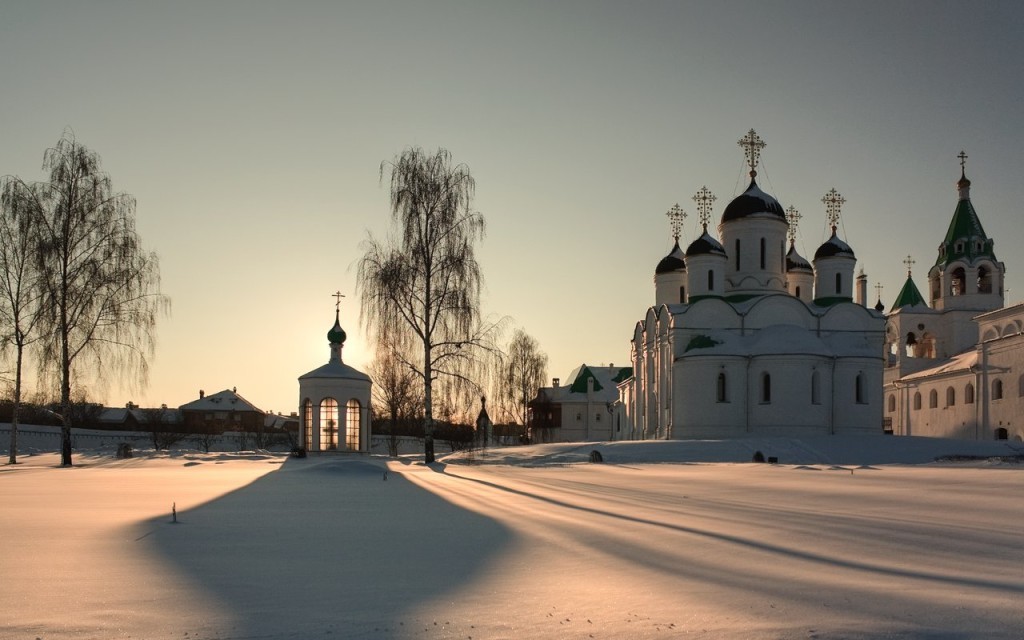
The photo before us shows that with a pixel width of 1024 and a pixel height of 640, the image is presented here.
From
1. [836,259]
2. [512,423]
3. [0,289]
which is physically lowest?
[512,423]

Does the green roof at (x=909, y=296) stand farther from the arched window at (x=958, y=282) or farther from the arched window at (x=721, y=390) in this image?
the arched window at (x=721, y=390)

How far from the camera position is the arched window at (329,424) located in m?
38.8

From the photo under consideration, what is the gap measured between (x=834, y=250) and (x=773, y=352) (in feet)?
38.2

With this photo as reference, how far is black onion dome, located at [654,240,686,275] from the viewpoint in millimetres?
58969

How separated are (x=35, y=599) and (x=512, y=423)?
7179cm

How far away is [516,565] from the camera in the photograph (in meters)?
7.29

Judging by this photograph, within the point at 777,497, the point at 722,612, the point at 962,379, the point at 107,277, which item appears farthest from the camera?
the point at 962,379

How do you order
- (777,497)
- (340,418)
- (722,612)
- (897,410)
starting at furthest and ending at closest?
(897,410), (340,418), (777,497), (722,612)

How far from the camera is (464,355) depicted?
30047mm

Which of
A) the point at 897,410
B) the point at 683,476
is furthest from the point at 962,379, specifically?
the point at 683,476

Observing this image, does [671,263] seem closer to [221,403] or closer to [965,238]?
[965,238]

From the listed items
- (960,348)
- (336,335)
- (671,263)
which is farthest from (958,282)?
(336,335)

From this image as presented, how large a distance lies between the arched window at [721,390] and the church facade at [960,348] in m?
19.5

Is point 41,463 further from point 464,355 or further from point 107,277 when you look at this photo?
point 464,355
